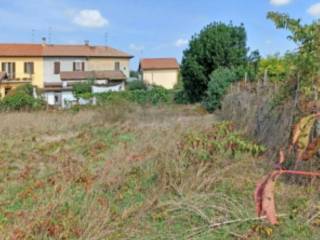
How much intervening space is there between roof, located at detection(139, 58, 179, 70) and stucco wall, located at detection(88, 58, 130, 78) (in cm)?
677

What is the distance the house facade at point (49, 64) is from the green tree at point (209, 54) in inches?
607

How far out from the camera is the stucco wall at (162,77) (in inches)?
1917

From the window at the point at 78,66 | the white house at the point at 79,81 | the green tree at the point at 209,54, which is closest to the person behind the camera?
the green tree at the point at 209,54

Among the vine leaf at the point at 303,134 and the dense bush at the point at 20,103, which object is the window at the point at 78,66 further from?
the vine leaf at the point at 303,134

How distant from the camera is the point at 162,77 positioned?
4888cm

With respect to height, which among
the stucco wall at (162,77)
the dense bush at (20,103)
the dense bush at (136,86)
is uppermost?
the stucco wall at (162,77)

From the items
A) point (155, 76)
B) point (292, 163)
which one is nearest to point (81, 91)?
point (155, 76)

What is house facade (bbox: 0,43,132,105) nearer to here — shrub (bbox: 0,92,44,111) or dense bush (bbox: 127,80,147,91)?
dense bush (bbox: 127,80,147,91)

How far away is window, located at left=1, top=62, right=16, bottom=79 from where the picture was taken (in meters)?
36.1

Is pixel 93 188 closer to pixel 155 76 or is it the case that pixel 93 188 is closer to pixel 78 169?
pixel 78 169

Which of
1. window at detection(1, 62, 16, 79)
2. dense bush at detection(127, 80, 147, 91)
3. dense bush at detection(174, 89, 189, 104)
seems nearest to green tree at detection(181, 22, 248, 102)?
dense bush at detection(174, 89, 189, 104)

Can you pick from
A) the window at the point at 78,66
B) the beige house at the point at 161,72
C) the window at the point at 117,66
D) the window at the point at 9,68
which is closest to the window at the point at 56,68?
the window at the point at 78,66

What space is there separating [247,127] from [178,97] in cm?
1615

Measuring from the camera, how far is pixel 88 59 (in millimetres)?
38875
